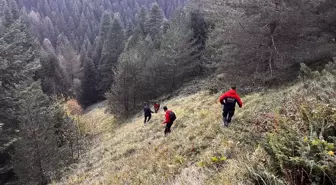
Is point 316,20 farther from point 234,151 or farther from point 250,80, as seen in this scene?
point 234,151

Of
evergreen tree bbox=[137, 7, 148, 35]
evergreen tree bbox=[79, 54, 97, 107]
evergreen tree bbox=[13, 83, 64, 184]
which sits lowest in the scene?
evergreen tree bbox=[79, 54, 97, 107]

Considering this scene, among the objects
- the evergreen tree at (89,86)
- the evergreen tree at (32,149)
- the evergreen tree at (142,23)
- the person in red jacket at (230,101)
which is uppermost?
the evergreen tree at (142,23)

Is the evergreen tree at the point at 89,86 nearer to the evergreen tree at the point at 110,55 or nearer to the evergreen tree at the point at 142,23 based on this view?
the evergreen tree at the point at 110,55

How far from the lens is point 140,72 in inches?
1548

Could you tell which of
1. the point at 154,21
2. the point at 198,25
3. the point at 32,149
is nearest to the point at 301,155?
the point at 32,149

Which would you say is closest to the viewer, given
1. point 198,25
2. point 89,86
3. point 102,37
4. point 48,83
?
point 198,25

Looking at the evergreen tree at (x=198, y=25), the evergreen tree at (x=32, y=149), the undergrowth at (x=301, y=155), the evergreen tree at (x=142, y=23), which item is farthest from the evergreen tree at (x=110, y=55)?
the undergrowth at (x=301, y=155)

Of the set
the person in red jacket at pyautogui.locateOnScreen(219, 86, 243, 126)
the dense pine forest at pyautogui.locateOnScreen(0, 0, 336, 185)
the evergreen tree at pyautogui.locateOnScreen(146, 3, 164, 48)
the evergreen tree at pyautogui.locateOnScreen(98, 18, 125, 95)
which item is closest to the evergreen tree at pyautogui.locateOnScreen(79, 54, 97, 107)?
the evergreen tree at pyautogui.locateOnScreen(98, 18, 125, 95)

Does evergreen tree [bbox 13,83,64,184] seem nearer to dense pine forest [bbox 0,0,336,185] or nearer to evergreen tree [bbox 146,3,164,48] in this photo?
dense pine forest [bbox 0,0,336,185]

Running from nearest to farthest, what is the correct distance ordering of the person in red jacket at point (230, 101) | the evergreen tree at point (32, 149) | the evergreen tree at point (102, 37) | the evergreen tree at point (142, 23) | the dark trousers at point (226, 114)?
the person in red jacket at point (230, 101) → the dark trousers at point (226, 114) → the evergreen tree at point (32, 149) → the evergreen tree at point (142, 23) → the evergreen tree at point (102, 37)

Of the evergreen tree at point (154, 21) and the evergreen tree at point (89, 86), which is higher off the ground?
the evergreen tree at point (154, 21)

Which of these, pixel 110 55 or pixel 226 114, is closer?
pixel 226 114

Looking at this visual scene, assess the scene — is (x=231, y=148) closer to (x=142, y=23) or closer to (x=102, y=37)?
(x=142, y=23)

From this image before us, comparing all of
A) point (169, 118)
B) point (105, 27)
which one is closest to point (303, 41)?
point (169, 118)
